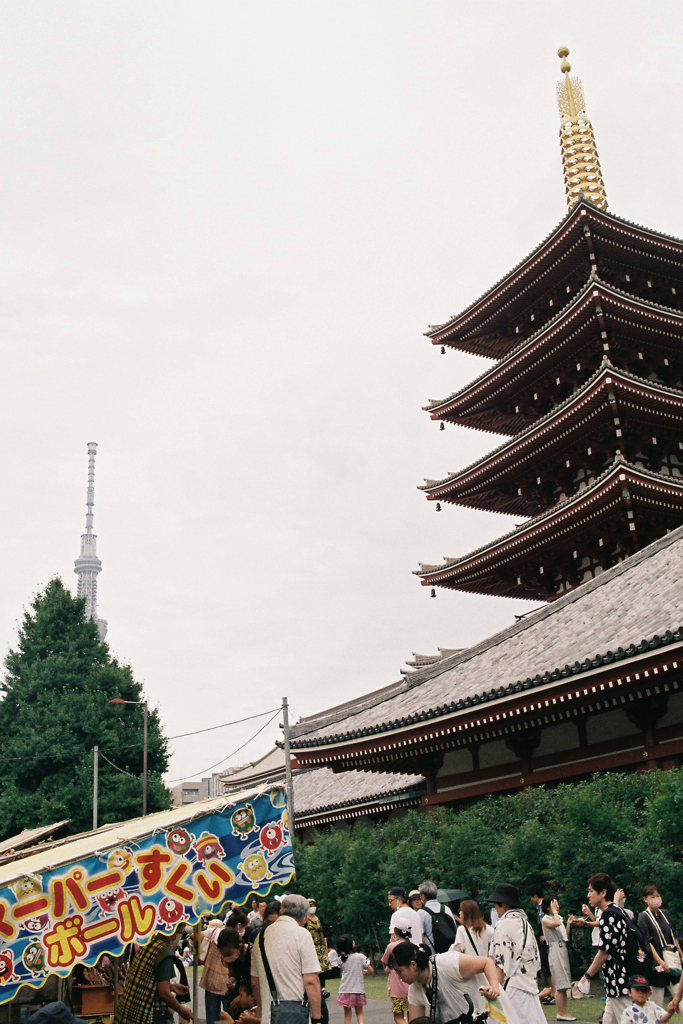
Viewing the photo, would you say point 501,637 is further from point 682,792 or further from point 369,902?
→ point 682,792

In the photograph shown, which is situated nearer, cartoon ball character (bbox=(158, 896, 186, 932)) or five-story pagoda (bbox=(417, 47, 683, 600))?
cartoon ball character (bbox=(158, 896, 186, 932))

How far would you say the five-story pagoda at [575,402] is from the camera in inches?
915

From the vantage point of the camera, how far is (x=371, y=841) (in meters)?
17.8

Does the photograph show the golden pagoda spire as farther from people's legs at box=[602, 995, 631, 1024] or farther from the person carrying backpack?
people's legs at box=[602, 995, 631, 1024]

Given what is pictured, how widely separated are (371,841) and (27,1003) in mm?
8167

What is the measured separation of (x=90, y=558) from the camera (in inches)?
7456

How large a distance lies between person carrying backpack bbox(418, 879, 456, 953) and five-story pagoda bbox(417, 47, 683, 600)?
46.7 ft

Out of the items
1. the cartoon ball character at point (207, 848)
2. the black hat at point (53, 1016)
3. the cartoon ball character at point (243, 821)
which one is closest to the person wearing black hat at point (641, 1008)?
the cartoon ball character at point (243, 821)

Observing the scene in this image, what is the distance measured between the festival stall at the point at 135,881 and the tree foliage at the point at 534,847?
5.68m

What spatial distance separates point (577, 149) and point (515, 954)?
2993 cm

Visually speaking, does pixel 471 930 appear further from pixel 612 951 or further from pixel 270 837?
pixel 270 837

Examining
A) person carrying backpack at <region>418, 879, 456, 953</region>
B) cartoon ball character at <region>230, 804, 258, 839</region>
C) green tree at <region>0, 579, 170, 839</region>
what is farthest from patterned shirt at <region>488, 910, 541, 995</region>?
green tree at <region>0, 579, 170, 839</region>

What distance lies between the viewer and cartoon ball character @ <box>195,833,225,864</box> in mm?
8078

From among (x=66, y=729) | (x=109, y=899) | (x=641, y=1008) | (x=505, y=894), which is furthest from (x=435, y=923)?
(x=66, y=729)
